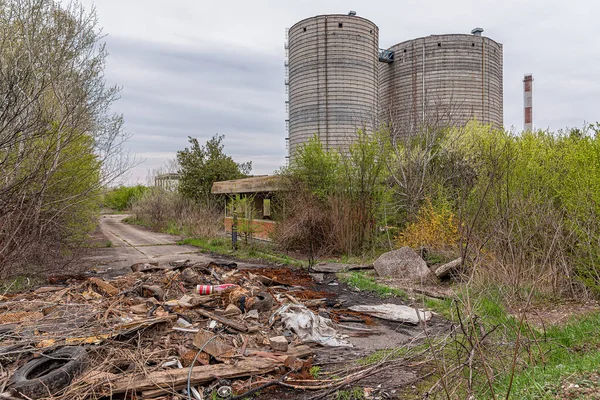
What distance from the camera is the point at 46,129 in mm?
7770

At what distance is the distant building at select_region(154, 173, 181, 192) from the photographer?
101 feet

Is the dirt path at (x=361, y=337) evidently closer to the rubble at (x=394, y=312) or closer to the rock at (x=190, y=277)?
the rubble at (x=394, y=312)

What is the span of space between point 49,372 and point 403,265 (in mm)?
7845

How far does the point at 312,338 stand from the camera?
5707 mm

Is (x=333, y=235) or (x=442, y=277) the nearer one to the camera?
(x=442, y=277)

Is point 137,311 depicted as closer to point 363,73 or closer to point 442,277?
point 442,277

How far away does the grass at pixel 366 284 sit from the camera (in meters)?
8.59

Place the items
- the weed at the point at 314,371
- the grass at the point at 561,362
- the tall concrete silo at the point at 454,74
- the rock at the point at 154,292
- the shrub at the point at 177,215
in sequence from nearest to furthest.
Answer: the grass at the point at 561,362, the weed at the point at 314,371, the rock at the point at 154,292, the shrub at the point at 177,215, the tall concrete silo at the point at 454,74

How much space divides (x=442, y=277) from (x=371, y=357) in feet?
17.2

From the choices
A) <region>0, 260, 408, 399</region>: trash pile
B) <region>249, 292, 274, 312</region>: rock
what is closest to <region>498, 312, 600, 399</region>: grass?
<region>0, 260, 408, 399</region>: trash pile

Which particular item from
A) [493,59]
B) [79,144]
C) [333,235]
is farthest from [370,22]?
[79,144]

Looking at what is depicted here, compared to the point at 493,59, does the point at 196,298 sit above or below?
below

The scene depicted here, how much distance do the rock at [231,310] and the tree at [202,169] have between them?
20343 millimetres

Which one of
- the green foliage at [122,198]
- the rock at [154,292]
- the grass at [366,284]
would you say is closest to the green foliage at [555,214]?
the grass at [366,284]
